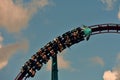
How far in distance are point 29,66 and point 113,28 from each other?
11.1m

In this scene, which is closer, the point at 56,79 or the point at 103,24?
the point at 56,79

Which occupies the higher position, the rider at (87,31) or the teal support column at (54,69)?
the rider at (87,31)

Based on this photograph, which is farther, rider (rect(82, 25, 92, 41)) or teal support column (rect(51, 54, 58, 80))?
rider (rect(82, 25, 92, 41))

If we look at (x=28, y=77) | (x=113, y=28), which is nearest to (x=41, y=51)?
(x=28, y=77)

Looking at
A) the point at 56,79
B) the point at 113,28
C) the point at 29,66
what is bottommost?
the point at 56,79

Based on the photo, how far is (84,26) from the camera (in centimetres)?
3809

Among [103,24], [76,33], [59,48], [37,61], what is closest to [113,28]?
[103,24]

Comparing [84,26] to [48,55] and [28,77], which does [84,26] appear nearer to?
[48,55]

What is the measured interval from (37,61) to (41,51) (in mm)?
1244

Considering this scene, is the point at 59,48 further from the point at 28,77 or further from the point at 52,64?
the point at 28,77

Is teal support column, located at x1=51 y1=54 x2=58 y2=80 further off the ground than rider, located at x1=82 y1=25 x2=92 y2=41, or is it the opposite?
rider, located at x1=82 y1=25 x2=92 y2=41

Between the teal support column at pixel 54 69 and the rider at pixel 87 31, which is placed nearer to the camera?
the teal support column at pixel 54 69

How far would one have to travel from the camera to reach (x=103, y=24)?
127 feet

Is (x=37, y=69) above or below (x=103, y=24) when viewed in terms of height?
below
